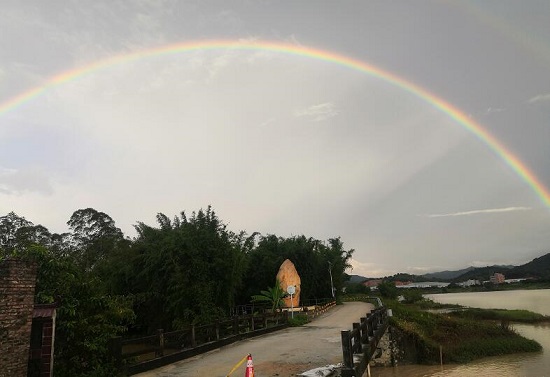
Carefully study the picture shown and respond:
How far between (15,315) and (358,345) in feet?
28.3

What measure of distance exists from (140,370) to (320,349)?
6.20 metres

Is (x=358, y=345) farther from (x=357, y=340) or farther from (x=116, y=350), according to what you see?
(x=116, y=350)

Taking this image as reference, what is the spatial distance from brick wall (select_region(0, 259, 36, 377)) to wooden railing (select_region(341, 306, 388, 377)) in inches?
268

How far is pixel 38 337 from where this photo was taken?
28.1ft

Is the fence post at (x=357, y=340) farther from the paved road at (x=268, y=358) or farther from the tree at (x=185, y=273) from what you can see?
the tree at (x=185, y=273)

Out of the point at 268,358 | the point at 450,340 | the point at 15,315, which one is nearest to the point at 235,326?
the point at 268,358

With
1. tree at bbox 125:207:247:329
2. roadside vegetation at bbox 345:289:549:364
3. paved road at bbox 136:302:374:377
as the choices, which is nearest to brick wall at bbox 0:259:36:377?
paved road at bbox 136:302:374:377

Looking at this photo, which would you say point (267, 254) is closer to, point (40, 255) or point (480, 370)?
point (480, 370)

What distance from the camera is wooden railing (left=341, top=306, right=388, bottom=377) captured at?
9.39 m

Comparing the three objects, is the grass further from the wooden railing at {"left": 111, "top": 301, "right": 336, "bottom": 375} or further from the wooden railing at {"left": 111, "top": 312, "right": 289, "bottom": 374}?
the wooden railing at {"left": 111, "top": 301, "right": 336, "bottom": 375}

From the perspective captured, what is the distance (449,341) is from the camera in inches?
1056

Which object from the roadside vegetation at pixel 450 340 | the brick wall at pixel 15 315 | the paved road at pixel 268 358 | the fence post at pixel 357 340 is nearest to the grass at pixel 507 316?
the roadside vegetation at pixel 450 340

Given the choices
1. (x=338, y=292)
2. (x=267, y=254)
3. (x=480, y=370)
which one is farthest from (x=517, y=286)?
(x=480, y=370)

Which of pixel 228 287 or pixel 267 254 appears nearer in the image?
pixel 228 287
